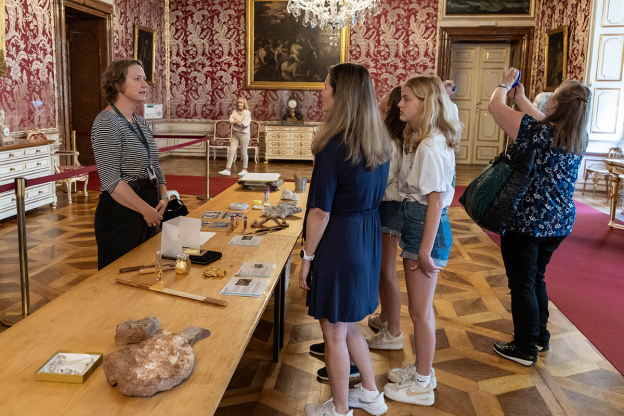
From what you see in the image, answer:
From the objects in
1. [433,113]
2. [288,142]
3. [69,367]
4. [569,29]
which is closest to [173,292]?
[69,367]

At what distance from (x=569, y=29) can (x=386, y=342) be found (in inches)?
332

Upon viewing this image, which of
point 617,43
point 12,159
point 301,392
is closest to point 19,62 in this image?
point 12,159

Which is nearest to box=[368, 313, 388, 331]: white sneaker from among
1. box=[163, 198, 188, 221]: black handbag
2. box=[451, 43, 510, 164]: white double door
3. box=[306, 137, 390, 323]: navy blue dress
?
box=[306, 137, 390, 323]: navy blue dress

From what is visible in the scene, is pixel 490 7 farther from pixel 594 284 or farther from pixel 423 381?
pixel 423 381

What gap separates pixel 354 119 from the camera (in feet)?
5.93

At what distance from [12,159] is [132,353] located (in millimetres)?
5425

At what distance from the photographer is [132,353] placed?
4.22 feet

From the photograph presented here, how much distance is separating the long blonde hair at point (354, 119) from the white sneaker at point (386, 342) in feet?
4.68

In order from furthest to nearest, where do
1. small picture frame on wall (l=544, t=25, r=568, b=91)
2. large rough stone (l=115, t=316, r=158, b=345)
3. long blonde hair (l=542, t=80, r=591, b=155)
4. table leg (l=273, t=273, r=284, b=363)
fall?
small picture frame on wall (l=544, t=25, r=568, b=91) < table leg (l=273, t=273, r=284, b=363) < long blonde hair (l=542, t=80, r=591, b=155) < large rough stone (l=115, t=316, r=158, b=345)

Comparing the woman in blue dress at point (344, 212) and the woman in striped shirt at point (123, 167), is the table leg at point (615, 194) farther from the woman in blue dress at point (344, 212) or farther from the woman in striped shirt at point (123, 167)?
the woman in striped shirt at point (123, 167)

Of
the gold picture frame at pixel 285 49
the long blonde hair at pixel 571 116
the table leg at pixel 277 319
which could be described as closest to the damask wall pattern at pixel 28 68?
the gold picture frame at pixel 285 49

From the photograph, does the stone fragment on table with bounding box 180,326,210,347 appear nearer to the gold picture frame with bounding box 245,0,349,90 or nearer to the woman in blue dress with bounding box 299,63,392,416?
the woman in blue dress with bounding box 299,63,392,416

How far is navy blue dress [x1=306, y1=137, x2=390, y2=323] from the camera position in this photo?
181 centimetres

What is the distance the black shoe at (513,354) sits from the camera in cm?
279
